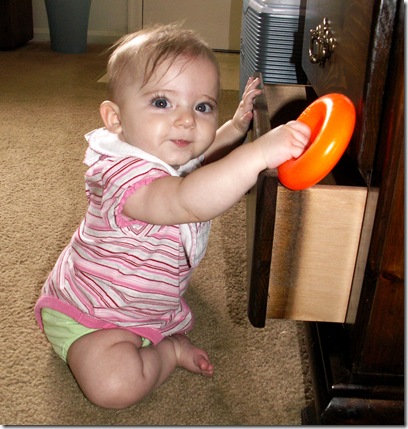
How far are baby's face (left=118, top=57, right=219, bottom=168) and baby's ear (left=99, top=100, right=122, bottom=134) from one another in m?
0.02

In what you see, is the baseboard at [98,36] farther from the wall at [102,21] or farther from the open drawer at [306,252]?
the open drawer at [306,252]

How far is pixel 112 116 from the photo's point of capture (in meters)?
0.79

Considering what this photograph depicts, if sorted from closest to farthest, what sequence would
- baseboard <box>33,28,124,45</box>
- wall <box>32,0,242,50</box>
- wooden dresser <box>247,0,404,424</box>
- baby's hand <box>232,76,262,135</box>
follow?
wooden dresser <box>247,0,404,424</box> < baby's hand <box>232,76,262,135</box> < wall <box>32,0,242,50</box> < baseboard <box>33,28,124,45</box>

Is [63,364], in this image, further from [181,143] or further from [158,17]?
[158,17]

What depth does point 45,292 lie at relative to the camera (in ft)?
2.82

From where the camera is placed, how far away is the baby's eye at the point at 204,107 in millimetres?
770

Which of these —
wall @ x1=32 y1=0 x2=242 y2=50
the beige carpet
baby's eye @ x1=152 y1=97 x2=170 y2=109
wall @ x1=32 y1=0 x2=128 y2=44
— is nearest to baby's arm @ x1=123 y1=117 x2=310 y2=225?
baby's eye @ x1=152 y1=97 x2=170 y2=109

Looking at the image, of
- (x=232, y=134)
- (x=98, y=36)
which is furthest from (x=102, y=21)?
(x=232, y=134)

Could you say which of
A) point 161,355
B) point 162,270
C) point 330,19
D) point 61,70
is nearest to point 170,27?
point 330,19

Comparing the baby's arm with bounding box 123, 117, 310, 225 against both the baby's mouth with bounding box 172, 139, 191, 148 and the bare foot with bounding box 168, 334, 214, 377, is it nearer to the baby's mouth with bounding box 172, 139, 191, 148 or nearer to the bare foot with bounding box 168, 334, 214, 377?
the baby's mouth with bounding box 172, 139, 191, 148

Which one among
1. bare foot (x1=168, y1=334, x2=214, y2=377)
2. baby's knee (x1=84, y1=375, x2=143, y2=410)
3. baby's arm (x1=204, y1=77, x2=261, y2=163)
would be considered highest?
baby's arm (x1=204, y1=77, x2=261, y2=163)

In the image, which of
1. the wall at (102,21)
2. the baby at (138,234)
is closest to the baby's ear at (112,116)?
the baby at (138,234)

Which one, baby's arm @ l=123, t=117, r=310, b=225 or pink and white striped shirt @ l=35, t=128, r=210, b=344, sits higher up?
baby's arm @ l=123, t=117, r=310, b=225

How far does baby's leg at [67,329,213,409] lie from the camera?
0.73 m
